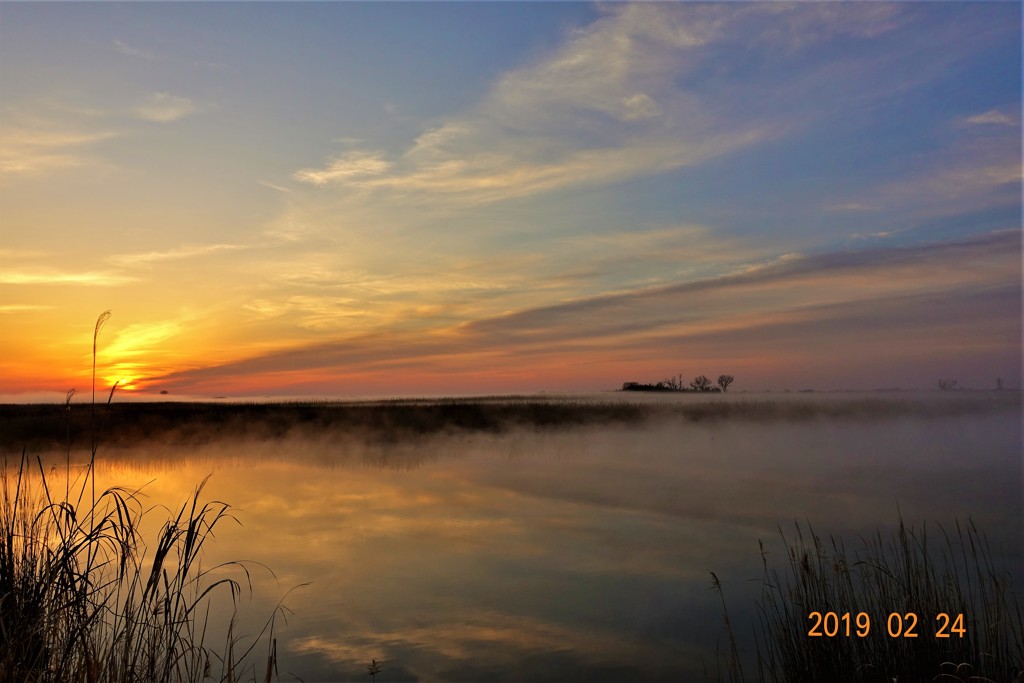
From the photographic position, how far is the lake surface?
7547 millimetres

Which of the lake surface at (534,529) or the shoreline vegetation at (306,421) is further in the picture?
the shoreline vegetation at (306,421)

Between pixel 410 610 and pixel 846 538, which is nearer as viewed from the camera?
pixel 410 610

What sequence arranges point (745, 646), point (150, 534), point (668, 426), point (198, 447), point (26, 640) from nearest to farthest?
point (26, 640)
point (745, 646)
point (150, 534)
point (198, 447)
point (668, 426)

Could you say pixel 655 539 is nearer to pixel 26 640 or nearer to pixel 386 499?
pixel 386 499

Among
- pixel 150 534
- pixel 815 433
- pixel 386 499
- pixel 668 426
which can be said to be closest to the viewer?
pixel 150 534

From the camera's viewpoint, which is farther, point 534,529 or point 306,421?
point 306,421

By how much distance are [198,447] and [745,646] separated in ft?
75.0

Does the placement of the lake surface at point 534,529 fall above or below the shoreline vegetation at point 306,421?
below

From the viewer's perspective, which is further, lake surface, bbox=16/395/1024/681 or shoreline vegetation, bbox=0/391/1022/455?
shoreline vegetation, bbox=0/391/1022/455

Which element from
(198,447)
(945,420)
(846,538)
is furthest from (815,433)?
(198,447)

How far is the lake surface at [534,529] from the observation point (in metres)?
7.55

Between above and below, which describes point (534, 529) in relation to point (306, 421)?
below

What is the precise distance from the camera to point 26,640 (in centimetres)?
470

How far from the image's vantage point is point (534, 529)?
1283 centimetres
